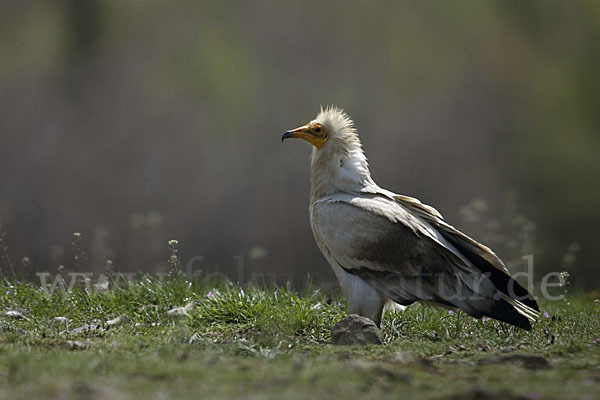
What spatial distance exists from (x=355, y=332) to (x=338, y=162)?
1.61m

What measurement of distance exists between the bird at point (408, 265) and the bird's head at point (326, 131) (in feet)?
2.25

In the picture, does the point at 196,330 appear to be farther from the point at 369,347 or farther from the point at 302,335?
the point at 369,347

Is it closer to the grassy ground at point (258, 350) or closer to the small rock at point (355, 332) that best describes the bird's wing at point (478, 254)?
the grassy ground at point (258, 350)

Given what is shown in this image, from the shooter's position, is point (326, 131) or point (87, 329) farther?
point (326, 131)

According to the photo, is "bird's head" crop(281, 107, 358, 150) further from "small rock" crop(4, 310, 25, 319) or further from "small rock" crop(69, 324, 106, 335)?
"small rock" crop(4, 310, 25, 319)

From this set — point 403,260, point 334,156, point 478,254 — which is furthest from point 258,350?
point 334,156

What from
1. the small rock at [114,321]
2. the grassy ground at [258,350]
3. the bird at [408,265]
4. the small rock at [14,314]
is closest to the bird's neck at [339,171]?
the bird at [408,265]

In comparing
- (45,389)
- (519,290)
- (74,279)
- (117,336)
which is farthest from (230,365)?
(74,279)

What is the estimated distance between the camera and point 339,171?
219 inches

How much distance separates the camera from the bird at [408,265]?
4.94 m

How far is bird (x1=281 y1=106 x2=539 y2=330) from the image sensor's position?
4.94 m

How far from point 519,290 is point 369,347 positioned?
1.42 meters

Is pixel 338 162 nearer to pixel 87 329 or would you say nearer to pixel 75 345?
pixel 87 329

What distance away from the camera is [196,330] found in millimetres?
4992
